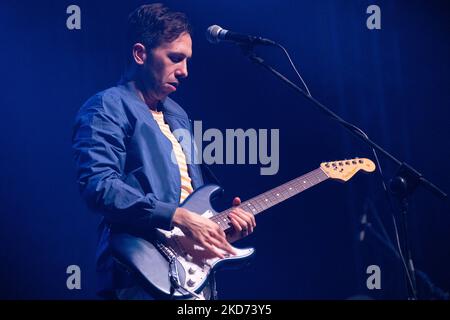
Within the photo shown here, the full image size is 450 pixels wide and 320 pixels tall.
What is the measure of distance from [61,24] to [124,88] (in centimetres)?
64

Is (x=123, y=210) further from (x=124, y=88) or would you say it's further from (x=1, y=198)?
(x=1, y=198)

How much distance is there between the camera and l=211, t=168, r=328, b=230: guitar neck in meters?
2.90

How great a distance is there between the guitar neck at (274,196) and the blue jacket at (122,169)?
0.24 m

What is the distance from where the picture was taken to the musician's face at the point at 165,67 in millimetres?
3135

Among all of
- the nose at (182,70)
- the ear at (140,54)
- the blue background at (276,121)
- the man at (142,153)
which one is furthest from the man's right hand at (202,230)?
the ear at (140,54)

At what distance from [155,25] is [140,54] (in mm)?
166

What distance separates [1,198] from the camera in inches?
130

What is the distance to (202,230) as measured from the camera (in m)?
2.72

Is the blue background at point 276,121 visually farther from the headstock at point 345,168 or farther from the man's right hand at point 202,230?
the man's right hand at point 202,230

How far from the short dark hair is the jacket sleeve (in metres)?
0.49

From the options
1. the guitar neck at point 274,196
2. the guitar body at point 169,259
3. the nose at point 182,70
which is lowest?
the guitar body at point 169,259

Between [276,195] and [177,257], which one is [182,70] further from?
[177,257]
